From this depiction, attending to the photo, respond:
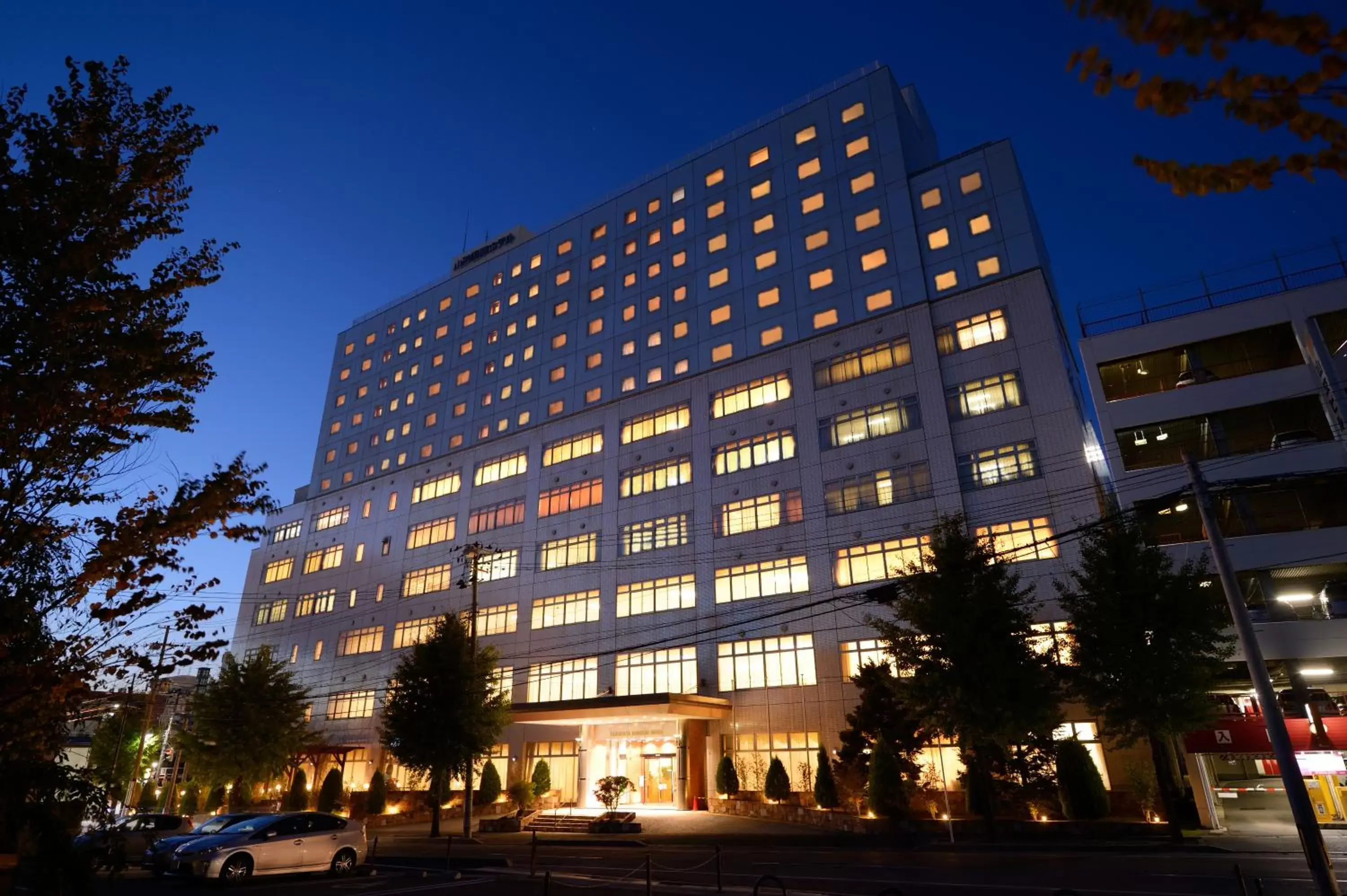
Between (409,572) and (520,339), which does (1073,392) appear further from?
(409,572)

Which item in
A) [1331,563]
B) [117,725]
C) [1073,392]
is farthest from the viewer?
[117,725]

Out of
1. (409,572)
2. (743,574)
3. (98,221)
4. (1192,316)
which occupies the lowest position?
(98,221)

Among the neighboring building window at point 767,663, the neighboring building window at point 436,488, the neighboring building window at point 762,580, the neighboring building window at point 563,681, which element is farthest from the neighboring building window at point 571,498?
the neighboring building window at point 767,663

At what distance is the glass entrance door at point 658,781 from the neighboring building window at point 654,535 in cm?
1202

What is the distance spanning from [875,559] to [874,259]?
18097 mm

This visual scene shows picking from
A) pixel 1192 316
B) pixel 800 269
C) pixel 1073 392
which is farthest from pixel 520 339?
pixel 1192 316

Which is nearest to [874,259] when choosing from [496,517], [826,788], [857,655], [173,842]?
[857,655]

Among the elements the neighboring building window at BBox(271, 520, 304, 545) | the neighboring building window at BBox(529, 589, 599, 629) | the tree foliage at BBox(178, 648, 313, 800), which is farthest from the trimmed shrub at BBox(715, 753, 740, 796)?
the neighboring building window at BBox(271, 520, 304, 545)

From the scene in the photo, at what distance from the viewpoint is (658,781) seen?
3959 centimetres

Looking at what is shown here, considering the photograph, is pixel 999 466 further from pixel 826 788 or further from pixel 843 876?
pixel 843 876

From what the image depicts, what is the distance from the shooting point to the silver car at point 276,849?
711 inches

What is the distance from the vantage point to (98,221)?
855cm

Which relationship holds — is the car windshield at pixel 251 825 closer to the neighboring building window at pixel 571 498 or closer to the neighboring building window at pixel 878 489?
the neighboring building window at pixel 878 489

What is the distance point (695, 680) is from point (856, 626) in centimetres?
978
